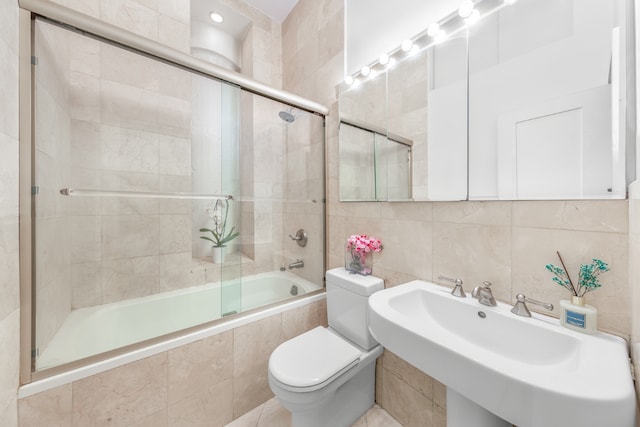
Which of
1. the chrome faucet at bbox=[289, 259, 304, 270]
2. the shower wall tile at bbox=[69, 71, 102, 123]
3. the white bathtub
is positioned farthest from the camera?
the chrome faucet at bbox=[289, 259, 304, 270]

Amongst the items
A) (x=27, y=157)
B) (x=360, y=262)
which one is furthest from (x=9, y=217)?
(x=360, y=262)

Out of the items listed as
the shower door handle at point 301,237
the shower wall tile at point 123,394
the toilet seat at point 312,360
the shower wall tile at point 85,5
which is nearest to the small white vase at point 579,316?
the toilet seat at point 312,360

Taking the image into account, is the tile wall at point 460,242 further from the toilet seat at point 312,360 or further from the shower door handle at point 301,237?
the toilet seat at point 312,360

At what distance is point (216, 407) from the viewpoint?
1.25 m

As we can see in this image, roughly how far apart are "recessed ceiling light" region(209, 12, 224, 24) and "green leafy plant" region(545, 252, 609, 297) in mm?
2806

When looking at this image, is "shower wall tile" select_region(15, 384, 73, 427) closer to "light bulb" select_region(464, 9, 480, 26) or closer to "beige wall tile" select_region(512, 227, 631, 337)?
"beige wall tile" select_region(512, 227, 631, 337)

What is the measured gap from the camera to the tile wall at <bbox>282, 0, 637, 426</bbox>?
713 mm

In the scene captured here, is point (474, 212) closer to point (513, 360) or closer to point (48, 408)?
point (513, 360)

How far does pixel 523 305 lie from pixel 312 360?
0.87 m

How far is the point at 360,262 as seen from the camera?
4.65ft

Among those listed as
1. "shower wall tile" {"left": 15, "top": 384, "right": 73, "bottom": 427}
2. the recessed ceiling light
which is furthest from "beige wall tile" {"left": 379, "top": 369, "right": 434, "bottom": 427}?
the recessed ceiling light

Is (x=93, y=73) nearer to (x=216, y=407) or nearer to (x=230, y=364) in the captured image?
(x=230, y=364)

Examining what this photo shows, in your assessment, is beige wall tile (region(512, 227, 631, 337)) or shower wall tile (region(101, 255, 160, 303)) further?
shower wall tile (region(101, 255, 160, 303))

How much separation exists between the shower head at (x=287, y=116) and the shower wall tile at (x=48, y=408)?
1728mm
